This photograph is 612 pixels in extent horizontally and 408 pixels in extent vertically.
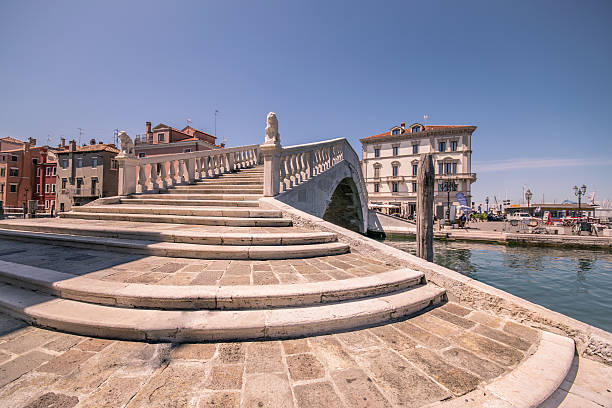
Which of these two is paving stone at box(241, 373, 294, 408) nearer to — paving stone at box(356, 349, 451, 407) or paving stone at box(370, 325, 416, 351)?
paving stone at box(356, 349, 451, 407)

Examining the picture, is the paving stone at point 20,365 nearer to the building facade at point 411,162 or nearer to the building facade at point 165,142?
the building facade at point 165,142

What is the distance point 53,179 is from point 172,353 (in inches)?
1878

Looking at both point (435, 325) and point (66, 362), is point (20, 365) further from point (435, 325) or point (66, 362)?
point (435, 325)

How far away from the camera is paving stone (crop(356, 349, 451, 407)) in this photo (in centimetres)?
143

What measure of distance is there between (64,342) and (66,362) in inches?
12.6

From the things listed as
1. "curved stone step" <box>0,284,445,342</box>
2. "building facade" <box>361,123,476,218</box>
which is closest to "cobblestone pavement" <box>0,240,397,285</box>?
"curved stone step" <box>0,284,445,342</box>

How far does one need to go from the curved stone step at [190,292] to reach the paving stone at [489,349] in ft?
2.69

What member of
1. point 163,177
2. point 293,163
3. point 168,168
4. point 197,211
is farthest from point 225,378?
point 168,168

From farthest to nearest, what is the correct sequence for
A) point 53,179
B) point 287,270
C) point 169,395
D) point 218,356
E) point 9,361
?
point 53,179 → point 287,270 → point 218,356 → point 9,361 → point 169,395

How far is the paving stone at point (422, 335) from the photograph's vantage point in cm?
199

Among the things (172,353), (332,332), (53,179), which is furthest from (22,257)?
(53,179)

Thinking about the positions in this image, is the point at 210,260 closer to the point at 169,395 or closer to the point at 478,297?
the point at 169,395

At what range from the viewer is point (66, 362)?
165 cm

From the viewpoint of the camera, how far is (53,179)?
113 feet
